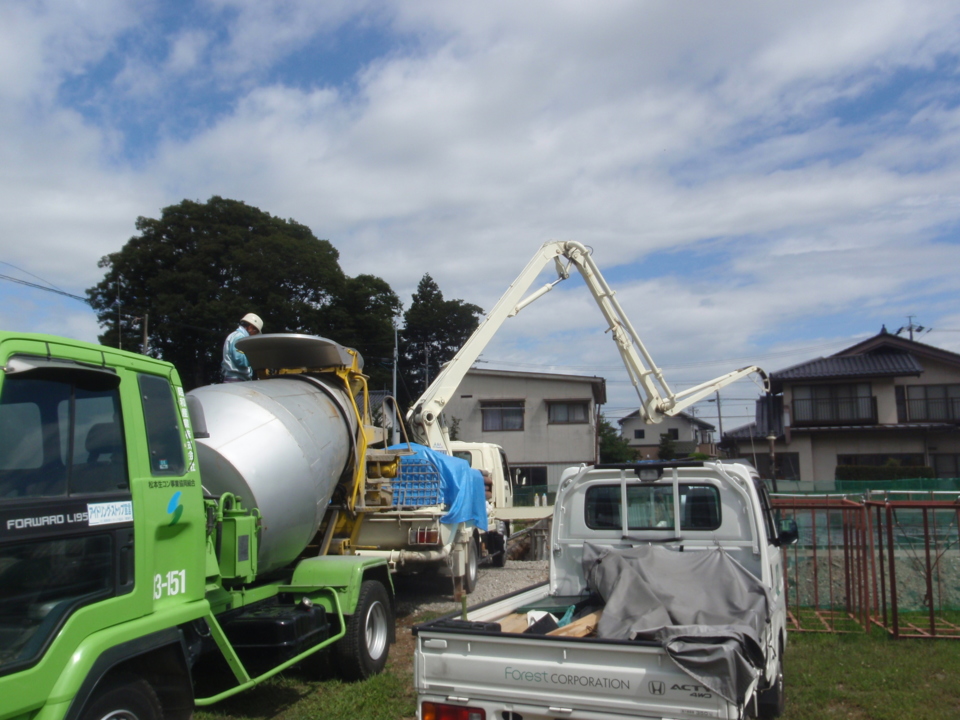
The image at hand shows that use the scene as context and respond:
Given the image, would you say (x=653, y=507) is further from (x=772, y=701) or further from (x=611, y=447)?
(x=611, y=447)

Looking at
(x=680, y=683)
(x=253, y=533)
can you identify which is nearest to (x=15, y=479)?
(x=253, y=533)

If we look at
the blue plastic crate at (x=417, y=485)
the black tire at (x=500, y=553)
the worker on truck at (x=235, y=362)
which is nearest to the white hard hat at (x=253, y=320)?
the worker on truck at (x=235, y=362)

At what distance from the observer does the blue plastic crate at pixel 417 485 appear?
32.8 ft

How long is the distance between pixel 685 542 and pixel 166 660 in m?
3.93

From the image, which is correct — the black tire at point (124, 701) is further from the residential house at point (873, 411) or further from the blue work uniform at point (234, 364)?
the residential house at point (873, 411)

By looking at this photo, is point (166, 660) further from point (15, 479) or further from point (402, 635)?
point (402, 635)

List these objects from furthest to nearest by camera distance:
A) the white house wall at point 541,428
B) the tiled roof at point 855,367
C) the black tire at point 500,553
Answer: the white house wall at point 541,428 < the tiled roof at point 855,367 < the black tire at point 500,553

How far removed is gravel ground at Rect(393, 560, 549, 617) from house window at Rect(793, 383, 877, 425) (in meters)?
23.1

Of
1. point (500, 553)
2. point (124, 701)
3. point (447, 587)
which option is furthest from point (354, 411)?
point (500, 553)

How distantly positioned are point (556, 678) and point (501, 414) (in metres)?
32.2

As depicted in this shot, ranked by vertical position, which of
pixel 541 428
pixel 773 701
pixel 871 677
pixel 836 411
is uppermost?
pixel 836 411

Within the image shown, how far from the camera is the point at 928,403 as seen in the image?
3419cm

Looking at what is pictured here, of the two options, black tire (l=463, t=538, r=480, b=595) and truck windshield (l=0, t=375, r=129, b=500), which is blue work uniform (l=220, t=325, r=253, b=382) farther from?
black tire (l=463, t=538, r=480, b=595)

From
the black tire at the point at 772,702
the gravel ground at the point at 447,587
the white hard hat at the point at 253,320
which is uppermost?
the white hard hat at the point at 253,320
